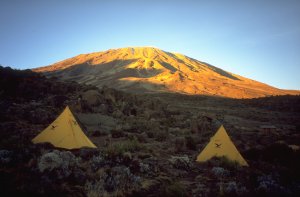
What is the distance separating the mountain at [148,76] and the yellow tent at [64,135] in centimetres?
5236

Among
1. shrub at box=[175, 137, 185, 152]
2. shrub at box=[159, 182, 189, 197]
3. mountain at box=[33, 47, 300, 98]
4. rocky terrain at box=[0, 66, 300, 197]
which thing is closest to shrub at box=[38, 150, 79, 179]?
rocky terrain at box=[0, 66, 300, 197]

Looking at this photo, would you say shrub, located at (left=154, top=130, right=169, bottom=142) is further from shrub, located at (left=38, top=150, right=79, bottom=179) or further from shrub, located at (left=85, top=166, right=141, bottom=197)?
shrub, located at (left=38, top=150, right=79, bottom=179)

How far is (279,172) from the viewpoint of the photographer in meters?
10.3

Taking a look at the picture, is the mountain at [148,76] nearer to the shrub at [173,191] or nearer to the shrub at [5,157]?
the shrub at [5,157]

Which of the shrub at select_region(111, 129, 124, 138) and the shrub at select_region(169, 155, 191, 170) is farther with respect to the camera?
the shrub at select_region(111, 129, 124, 138)

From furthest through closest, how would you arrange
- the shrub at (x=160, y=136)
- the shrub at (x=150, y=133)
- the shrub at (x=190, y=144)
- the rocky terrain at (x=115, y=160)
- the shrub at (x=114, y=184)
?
the shrub at (x=150, y=133)
the shrub at (x=160, y=136)
the shrub at (x=190, y=144)
the rocky terrain at (x=115, y=160)
the shrub at (x=114, y=184)

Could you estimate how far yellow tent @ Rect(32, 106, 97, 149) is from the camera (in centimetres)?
1176

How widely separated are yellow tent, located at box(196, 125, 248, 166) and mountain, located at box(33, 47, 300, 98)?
5302 centimetres

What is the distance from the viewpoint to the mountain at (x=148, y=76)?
69688 millimetres

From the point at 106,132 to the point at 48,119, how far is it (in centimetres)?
418

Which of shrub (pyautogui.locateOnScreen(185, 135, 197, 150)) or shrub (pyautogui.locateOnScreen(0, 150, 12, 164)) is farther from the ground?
shrub (pyautogui.locateOnScreen(0, 150, 12, 164))

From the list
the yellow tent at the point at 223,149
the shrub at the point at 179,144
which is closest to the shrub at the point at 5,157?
the yellow tent at the point at 223,149

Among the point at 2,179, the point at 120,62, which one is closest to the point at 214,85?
the point at 120,62

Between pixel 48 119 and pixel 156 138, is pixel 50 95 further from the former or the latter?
pixel 156 138
